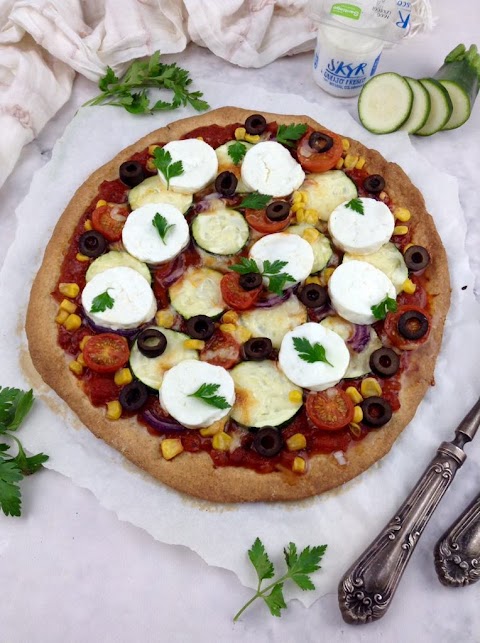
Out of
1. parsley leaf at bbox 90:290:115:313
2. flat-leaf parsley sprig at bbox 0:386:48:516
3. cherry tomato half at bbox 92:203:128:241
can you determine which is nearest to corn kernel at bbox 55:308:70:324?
parsley leaf at bbox 90:290:115:313

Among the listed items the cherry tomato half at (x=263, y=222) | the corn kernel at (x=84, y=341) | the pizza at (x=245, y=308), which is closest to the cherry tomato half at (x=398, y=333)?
the pizza at (x=245, y=308)

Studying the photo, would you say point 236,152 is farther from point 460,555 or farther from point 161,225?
point 460,555

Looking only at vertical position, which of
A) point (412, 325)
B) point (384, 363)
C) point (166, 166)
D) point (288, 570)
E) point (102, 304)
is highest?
point (166, 166)

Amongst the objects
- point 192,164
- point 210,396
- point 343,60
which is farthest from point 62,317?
point 343,60

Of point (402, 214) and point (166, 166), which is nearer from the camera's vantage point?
point (166, 166)

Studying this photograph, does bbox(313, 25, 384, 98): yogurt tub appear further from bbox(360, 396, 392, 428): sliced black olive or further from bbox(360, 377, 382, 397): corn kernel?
bbox(360, 396, 392, 428): sliced black olive

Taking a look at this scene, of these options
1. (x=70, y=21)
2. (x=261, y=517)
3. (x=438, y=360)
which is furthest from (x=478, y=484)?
(x=70, y=21)

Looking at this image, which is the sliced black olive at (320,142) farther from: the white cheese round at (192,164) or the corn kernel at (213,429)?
the corn kernel at (213,429)
